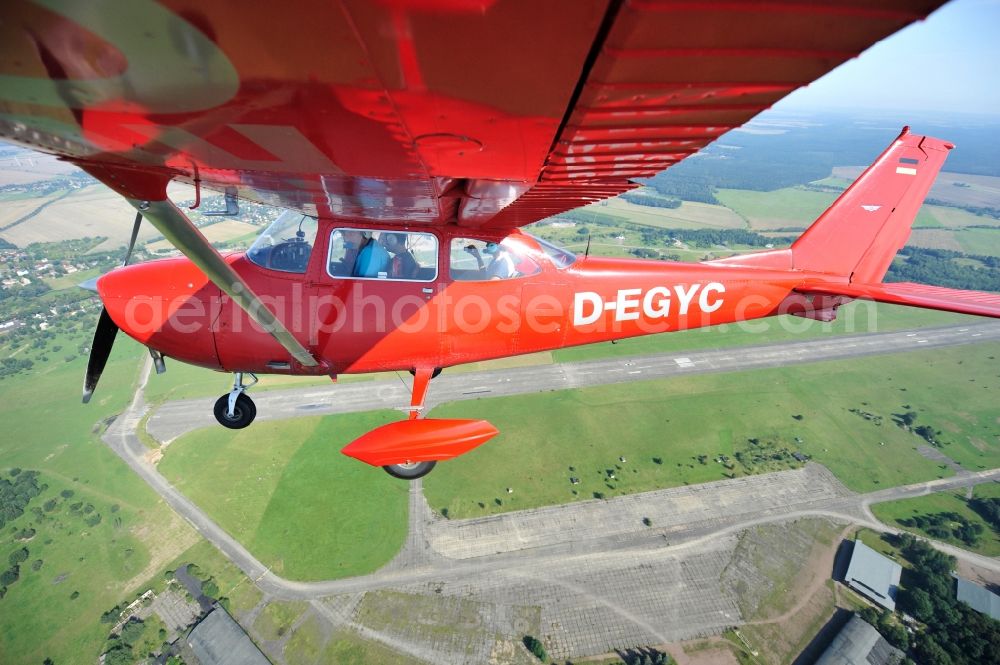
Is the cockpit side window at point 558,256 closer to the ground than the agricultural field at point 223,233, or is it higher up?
higher up

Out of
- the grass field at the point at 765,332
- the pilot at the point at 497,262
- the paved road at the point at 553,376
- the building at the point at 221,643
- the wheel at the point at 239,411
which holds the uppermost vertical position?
the pilot at the point at 497,262

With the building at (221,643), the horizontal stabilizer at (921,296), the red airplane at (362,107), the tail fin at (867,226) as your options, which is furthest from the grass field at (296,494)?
the tail fin at (867,226)

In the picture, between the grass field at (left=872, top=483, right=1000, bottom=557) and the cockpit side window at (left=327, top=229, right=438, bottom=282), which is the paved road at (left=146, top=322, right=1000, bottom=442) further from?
the cockpit side window at (left=327, top=229, right=438, bottom=282)

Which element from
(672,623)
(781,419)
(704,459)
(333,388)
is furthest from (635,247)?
(672,623)

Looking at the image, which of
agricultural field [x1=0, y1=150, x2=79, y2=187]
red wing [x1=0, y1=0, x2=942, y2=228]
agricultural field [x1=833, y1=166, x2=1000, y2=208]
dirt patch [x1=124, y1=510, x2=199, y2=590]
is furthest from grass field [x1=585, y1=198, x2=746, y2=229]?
agricultural field [x1=0, y1=150, x2=79, y2=187]

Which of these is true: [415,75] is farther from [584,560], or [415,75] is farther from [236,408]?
[584,560]

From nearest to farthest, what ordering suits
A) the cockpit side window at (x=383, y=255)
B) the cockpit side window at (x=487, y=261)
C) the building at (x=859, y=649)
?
the cockpit side window at (x=383, y=255), the cockpit side window at (x=487, y=261), the building at (x=859, y=649)

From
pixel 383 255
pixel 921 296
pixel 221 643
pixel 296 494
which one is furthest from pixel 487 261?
pixel 296 494

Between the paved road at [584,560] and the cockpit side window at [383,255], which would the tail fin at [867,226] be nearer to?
the cockpit side window at [383,255]

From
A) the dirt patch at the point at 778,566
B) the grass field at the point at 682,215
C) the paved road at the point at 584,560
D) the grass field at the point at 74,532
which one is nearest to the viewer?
the paved road at the point at 584,560
